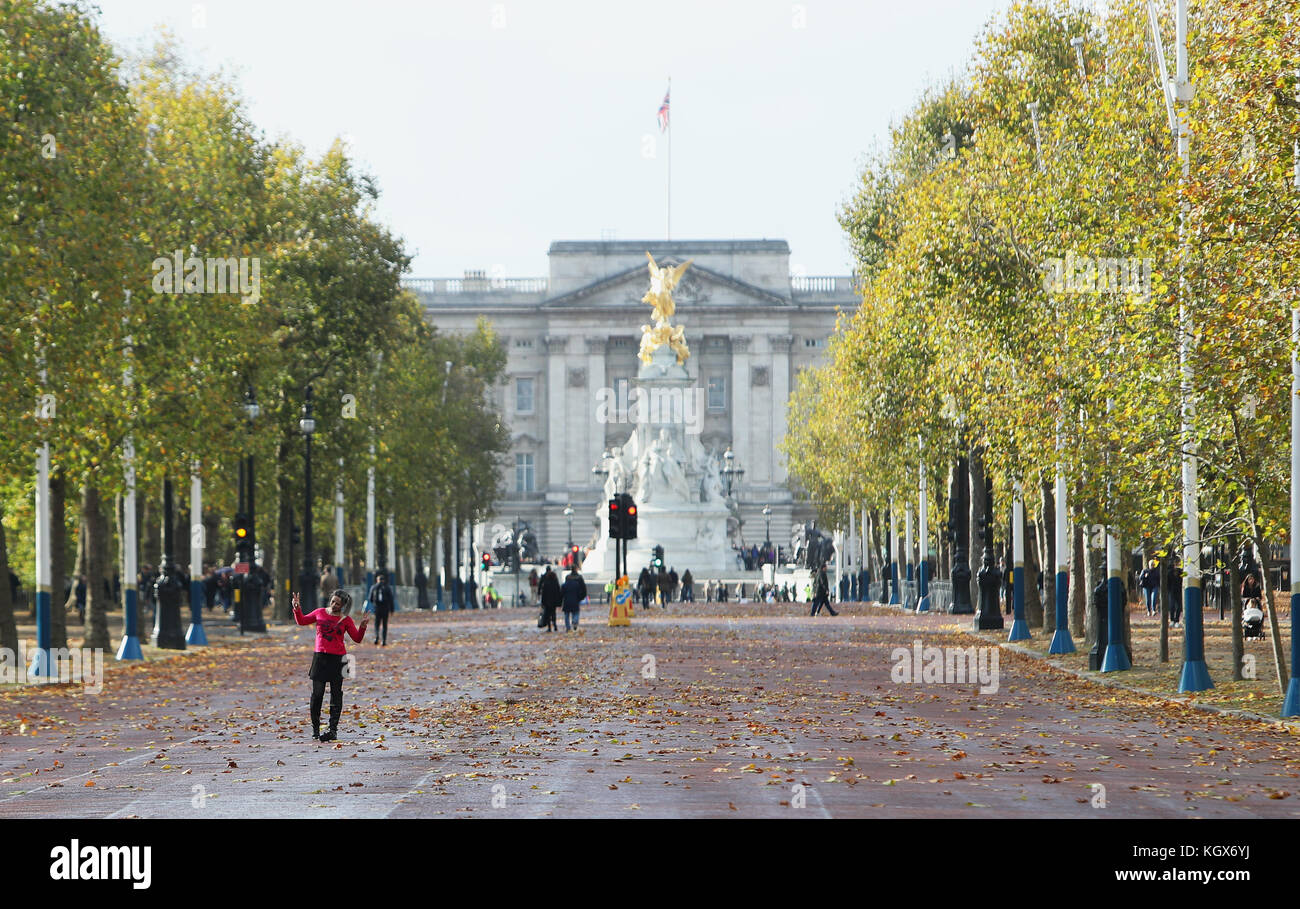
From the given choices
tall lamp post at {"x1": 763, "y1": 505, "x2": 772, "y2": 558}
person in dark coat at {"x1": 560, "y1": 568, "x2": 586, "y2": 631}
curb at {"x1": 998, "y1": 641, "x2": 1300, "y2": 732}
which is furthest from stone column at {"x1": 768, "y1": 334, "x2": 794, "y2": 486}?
curb at {"x1": 998, "y1": 641, "x2": 1300, "y2": 732}

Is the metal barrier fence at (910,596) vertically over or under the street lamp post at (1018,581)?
under

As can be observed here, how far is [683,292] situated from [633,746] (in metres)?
130

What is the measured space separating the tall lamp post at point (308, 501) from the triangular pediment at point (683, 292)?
91.2m

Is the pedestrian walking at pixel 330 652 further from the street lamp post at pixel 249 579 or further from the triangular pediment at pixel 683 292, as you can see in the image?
the triangular pediment at pixel 683 292

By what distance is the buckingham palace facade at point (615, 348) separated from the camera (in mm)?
147375

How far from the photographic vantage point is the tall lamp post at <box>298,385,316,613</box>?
49688 millimetres

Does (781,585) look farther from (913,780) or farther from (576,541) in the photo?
(913,780)

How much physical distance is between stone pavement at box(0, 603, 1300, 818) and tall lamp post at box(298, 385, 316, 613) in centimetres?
1578

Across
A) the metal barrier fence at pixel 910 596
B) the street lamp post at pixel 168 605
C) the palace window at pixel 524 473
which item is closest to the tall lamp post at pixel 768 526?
the palace window at pixel 524 473

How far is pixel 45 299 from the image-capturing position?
32.0 metres

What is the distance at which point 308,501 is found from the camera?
52.0m

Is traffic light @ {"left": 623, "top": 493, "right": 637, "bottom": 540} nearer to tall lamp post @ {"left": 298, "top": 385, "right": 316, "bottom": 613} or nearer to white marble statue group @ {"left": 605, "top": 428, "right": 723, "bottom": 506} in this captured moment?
tall lamp post @ {"left": 298, "top": 385, "right": 316, "bottom": 613}
